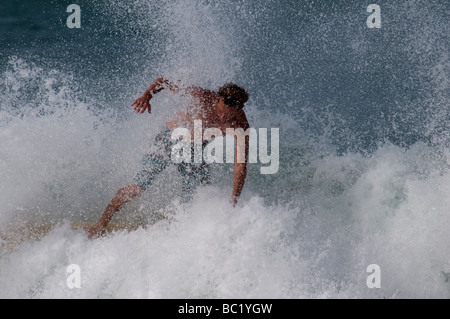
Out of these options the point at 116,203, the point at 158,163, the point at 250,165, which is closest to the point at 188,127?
the point at 158,163

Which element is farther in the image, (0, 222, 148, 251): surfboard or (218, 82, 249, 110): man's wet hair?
(0, 222, 148, 251): surfboard

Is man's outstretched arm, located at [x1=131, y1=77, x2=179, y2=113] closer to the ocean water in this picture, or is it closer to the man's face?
the man's face

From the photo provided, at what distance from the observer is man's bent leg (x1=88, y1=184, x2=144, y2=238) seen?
329cm

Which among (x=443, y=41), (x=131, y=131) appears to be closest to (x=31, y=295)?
(x=131, y=131)

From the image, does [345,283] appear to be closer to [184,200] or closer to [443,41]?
[184,200]

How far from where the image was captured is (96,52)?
634cm

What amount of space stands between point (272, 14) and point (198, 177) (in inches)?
147

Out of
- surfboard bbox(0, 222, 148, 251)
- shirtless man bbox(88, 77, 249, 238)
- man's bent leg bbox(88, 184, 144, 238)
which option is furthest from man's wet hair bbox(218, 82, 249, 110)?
surfboard bbox(0, 222, 148, 251)

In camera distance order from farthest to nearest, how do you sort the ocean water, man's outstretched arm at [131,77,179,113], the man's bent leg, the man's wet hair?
1. the man's bent leg
2. man's outstretched arm at [131,77,179,113]
3. the ocean water
4. the man's wet hair

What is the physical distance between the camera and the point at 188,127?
328 cm

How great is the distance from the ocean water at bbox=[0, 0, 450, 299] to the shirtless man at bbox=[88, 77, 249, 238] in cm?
20

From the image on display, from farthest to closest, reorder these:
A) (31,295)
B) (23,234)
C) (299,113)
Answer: (299,113) → (23,234) → (31,295)

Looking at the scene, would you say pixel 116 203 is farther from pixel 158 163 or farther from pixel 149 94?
pixel 149 94

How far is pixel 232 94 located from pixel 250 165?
1699mm
